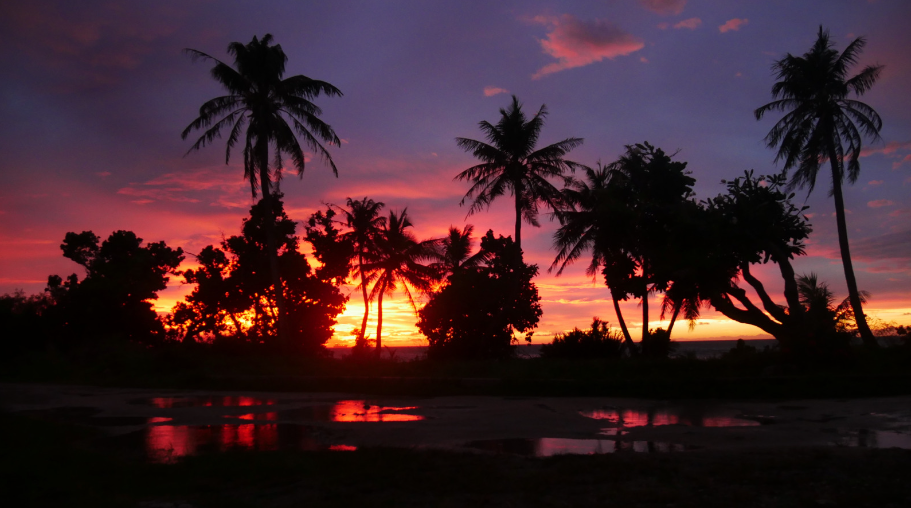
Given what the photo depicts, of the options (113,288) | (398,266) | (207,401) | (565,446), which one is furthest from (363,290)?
(565,446)

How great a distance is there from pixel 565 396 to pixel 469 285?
45.7 ft

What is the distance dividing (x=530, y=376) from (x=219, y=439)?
8993 mm

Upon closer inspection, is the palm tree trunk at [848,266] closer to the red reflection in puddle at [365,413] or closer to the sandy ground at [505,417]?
the sandy ground at [505,417]

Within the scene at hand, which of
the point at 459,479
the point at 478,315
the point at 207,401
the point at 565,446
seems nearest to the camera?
the point at 459,479

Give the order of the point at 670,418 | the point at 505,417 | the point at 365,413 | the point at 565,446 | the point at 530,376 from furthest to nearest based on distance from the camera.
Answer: the point at 530,376 → the point at 365,413 → the point at 505,417 → the point at 670,418 → the point at 565,446

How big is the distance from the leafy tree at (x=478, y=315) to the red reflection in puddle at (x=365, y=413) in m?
13.3

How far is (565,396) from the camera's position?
46.8 feet

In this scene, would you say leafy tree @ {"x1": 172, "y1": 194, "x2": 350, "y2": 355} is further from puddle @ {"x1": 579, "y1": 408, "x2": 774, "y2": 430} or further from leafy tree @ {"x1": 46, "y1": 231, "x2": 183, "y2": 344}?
puddle @ {"x1": 579, "y1": 408, "x2": 774, "y2": 430}

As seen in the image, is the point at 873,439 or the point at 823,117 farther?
the point at 823,117

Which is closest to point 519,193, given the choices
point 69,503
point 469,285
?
point 469,285

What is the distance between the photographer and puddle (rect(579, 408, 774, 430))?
9547 millimetres

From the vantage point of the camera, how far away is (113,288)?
31922 millimetres

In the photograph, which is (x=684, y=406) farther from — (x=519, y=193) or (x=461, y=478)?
(x=519, y=193)

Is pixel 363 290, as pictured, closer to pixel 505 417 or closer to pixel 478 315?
pixel 478 315
